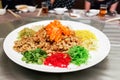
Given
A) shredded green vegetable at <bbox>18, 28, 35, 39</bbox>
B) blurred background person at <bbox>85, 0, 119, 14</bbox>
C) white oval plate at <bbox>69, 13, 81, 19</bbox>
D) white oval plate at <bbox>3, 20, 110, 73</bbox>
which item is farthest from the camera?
blurred background person at <bbox>85, 0, 119, 14</bbox>

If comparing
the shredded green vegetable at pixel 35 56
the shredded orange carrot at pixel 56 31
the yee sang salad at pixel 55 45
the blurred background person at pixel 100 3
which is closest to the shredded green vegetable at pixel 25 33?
the yee sang salad at pixel 55 45

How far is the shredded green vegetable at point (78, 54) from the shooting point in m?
1.14

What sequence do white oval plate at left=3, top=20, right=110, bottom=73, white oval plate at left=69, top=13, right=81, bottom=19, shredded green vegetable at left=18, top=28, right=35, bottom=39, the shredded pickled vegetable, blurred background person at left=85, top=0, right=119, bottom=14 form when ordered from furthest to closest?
1. blurred background person at left=85, top=0, right=119, bottom=14
2. white oval plate at left=69, top=13, right=81, bottom=19
3. shredded green vegetable at left=18, top=28, right=35, bottom=39
4. the shredded pickled vegetable
5. white oval plate at left=3, top=20, right=110, bottom=73

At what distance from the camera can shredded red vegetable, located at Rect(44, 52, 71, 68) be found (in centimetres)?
112

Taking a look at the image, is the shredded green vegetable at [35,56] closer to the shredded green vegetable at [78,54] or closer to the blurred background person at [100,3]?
the shredded green vegetable at [78,54]

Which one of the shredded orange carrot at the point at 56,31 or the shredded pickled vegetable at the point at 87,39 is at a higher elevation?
the shredded orange carrot at the point at 56,31

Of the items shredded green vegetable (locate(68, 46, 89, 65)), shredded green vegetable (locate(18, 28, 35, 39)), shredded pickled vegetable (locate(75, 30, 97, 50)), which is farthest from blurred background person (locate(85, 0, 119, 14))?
shredded green vegetable (locate(68, 46, 89, 65))

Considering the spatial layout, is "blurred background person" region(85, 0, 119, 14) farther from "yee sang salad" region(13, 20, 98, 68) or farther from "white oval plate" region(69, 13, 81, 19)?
"yee sang salad" region(13, 20, 98, 68)

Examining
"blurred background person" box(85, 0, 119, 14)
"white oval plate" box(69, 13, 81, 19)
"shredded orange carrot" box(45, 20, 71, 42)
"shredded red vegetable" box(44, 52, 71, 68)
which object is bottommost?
"blurred background person" box(85, 0, 119, 14)

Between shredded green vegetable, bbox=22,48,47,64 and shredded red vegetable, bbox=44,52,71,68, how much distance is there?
0.03m

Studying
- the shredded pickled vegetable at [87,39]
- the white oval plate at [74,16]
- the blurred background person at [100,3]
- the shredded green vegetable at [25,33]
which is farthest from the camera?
the blurred background person at [100,3]

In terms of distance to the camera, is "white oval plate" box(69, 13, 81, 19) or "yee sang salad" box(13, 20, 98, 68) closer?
"yee sang salad" box(13, 20, 98, 68)

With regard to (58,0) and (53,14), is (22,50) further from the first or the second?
(58,0)

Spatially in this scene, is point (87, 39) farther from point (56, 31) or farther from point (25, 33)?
point (25, 33)
